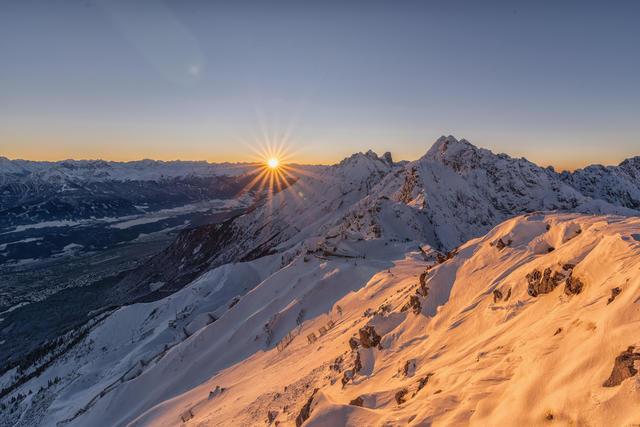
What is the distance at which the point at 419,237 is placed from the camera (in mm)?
81938

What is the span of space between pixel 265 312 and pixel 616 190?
167 meters

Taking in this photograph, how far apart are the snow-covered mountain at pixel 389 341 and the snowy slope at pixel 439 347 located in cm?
7

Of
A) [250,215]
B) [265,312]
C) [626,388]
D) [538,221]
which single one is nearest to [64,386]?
[265,312]

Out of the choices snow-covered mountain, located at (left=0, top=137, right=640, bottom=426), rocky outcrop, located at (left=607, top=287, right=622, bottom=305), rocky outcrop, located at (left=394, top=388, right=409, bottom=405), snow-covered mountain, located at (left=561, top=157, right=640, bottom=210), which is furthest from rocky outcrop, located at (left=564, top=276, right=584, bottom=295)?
snow-covered mountain, located at (left=561, top=157, right=640, bottom=210)

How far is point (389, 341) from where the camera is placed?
70.0ft

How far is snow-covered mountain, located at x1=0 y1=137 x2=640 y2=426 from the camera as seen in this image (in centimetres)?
1003

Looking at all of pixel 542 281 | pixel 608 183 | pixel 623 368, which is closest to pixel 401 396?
pixel 623 368

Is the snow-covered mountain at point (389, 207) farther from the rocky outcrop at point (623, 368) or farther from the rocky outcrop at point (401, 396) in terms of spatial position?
the rocky outcrop at point (623, 368)

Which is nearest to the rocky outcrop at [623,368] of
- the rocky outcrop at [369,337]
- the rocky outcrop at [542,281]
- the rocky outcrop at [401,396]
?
the rocky outcrop at [401,396]

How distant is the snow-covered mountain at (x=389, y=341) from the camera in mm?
10031

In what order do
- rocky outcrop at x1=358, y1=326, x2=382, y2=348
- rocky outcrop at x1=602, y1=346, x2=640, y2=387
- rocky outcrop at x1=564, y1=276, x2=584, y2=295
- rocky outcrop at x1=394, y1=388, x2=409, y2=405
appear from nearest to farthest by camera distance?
1. rocky outcrop at x1=602, y1=346, x2=640, y2=387
2. rocky outcrop at x1=394, y1=388, x2=409, y2=405
3. rocky outcrop at x1=564, y1=276, x2=584, y2=295
4. rocky outcrop at x1=358, y1=326, x2=382, y2=348

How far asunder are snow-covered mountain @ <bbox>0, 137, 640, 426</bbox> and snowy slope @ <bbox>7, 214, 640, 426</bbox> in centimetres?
7

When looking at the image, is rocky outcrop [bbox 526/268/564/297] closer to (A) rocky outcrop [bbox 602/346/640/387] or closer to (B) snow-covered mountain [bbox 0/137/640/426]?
(B) snow-covered mountain [bbox 0/137/640/426]

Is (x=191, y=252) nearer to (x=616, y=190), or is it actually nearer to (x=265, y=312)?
(x=265, y=312)
